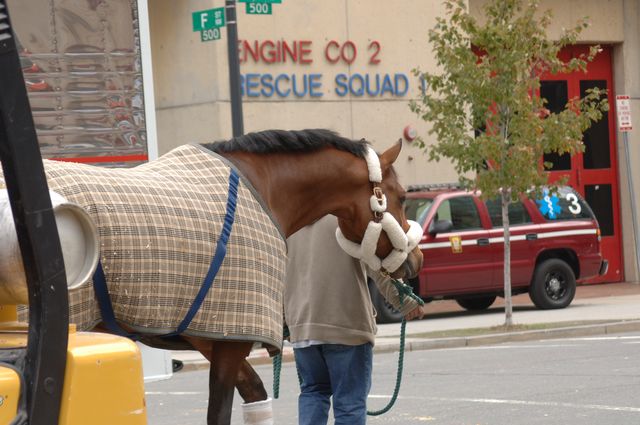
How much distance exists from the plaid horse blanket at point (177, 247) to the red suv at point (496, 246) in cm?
1312

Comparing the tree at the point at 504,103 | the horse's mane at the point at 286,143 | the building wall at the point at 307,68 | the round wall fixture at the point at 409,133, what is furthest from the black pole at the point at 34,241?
the round wall fixture at the point at 409,133

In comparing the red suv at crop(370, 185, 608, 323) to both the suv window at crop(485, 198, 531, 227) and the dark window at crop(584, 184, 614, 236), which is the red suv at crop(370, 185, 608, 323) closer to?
the suv window at crop(485, 198, 531, 227)

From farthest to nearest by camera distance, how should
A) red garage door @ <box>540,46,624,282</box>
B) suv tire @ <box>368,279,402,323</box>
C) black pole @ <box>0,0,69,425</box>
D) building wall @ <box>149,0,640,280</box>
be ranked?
1. red garage door @ <box>540,46,624,282</box>
2. building wall @ <box>149,0,640,280</box>
3. suv tire @ <box>368,279,402,323</box>
4. black pole @ <box>0,0,69,425</box>

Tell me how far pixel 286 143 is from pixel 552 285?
51.8 ft

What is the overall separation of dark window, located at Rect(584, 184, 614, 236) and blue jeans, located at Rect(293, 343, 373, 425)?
66.1 feet

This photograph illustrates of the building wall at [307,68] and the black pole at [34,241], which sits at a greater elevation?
the building wall at [307,68]

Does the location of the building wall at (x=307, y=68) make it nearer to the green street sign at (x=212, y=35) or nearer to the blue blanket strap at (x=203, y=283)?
the green street sign at (x=212, y=35)

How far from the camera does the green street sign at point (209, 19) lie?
53.9ft

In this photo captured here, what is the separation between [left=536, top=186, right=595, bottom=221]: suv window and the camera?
2088 cm

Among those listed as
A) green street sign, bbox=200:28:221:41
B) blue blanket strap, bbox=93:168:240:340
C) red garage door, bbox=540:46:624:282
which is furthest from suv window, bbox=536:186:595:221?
blue blanket strap, bbox=93:168:240:340

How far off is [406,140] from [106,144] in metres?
14.9

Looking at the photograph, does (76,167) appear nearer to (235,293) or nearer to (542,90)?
(235,293)

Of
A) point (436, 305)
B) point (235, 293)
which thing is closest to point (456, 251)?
point (436, 305)

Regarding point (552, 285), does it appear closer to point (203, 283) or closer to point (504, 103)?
point (504, 103)
